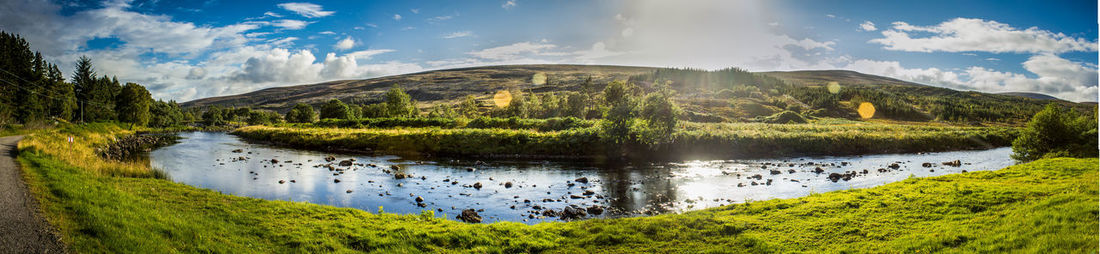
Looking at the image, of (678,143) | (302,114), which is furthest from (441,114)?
(678,143)

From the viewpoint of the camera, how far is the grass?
9320 mm

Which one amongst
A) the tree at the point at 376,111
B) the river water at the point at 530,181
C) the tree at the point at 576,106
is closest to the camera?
the river water at the point at 530,181

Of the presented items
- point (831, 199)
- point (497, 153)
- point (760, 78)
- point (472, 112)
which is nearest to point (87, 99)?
point (472, 112)

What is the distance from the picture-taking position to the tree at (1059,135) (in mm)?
20188

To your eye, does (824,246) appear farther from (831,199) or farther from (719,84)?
(719,84)

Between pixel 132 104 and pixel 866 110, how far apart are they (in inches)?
6279

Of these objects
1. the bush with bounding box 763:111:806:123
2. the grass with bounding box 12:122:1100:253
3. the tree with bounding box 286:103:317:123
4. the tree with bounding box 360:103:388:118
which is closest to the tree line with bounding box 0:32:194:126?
the tree with bounding box 286:103:317:123

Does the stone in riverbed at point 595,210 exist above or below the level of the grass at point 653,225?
below

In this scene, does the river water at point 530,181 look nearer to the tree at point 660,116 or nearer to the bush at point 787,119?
the tree at point 660,116

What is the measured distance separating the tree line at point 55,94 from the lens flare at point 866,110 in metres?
146

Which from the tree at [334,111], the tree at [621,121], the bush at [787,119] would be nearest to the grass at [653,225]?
the tree at [621,121]

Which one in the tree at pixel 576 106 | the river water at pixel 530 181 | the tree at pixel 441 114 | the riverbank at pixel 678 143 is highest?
the tree at pixel 576 106

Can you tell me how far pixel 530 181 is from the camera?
28.5 m

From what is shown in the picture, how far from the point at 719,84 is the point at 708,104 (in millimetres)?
64065
